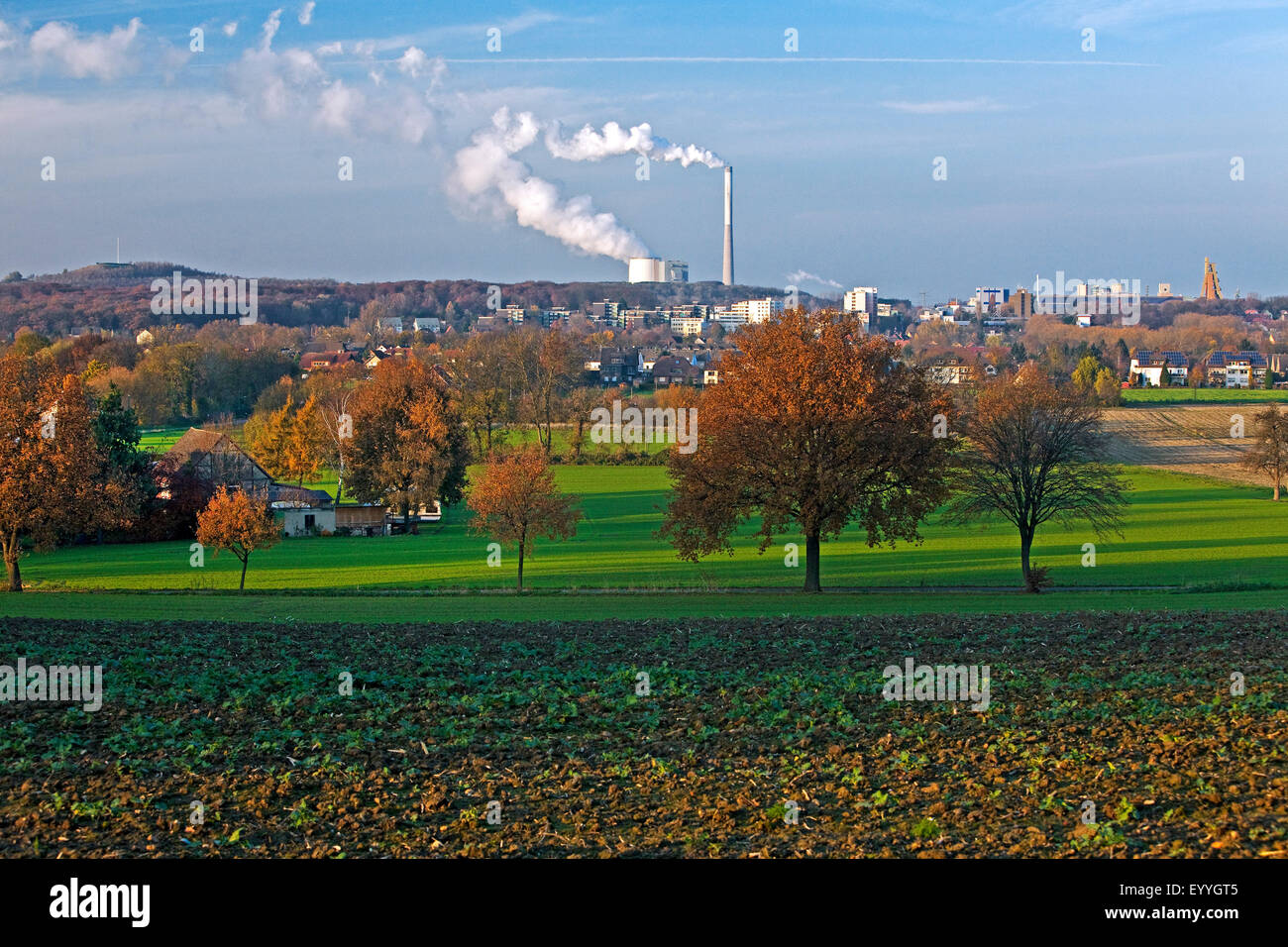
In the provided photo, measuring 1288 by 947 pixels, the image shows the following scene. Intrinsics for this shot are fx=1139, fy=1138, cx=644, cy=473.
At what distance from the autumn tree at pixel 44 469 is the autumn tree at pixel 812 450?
20791mm

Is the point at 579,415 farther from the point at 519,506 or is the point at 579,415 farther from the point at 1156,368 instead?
the point at 1156,368

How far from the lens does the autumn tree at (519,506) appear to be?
141ft

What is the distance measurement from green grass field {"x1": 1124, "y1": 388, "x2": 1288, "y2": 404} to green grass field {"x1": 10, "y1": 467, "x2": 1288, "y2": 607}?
196ft

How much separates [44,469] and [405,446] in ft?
89.5

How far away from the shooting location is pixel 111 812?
1096cm

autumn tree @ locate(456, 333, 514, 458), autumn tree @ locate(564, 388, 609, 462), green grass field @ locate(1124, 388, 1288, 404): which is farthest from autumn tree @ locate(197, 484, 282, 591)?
green grass field @ locate(1124, 388, 1288, 404)

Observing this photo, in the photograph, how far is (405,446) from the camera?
65875 mm

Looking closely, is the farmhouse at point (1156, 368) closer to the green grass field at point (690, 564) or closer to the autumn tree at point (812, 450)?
the green grass field at point (690, 564)

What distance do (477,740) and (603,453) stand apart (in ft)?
261

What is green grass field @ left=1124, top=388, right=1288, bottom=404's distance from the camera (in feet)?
398

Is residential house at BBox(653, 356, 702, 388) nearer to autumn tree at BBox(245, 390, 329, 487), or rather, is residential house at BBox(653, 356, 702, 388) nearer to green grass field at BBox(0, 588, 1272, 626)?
autumn tree at BBox(245, 390, 329, 487)

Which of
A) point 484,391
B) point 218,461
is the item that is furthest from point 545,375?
point 218,461

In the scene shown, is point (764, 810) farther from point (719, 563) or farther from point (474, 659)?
point (719, 563)
